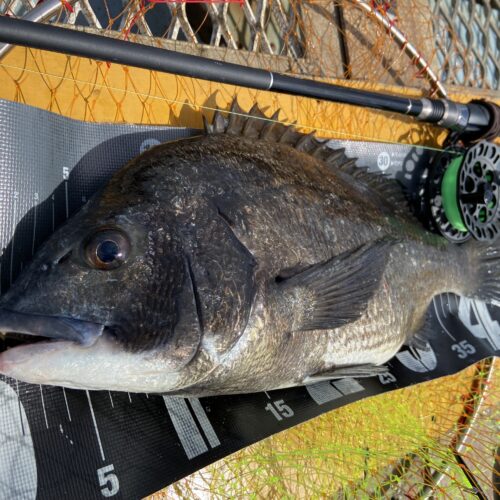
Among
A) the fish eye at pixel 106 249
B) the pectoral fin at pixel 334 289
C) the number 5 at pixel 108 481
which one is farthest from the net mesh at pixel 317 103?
the fish eye at pixel 106 249

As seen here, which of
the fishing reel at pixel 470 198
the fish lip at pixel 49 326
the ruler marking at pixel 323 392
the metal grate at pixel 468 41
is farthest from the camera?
the metal grate at pixel 468 41

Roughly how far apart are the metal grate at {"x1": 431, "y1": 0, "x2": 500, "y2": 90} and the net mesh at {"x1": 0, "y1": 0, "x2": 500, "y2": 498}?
0.02 meters

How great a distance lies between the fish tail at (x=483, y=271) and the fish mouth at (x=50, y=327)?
2179 millimetres

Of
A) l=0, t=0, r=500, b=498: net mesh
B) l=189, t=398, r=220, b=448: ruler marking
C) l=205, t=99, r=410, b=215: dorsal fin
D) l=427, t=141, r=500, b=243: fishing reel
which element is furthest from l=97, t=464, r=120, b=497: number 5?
l=427, t=141, r=500, b=243: fishing reel

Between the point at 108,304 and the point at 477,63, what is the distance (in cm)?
381

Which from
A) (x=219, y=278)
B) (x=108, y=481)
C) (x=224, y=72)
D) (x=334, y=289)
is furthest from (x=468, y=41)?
(x=108, y=481)

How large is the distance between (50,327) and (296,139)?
137 cm

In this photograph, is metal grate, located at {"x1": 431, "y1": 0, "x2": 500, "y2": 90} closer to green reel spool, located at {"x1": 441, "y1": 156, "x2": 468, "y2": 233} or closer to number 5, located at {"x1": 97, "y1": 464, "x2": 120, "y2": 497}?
green reel spool, located at {"x1": 441, "y1": 156, "x2": 468, "y2": 233}

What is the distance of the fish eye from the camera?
53.0 inches

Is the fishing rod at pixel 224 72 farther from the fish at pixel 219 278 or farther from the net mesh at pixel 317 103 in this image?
the net mesh at pixel 317 103

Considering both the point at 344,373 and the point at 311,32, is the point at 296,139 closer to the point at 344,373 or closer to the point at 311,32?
the point at 344,373

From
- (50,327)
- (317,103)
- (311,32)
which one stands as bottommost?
(50,327)

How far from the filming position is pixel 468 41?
381 cm

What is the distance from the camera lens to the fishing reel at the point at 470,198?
2.37 m
